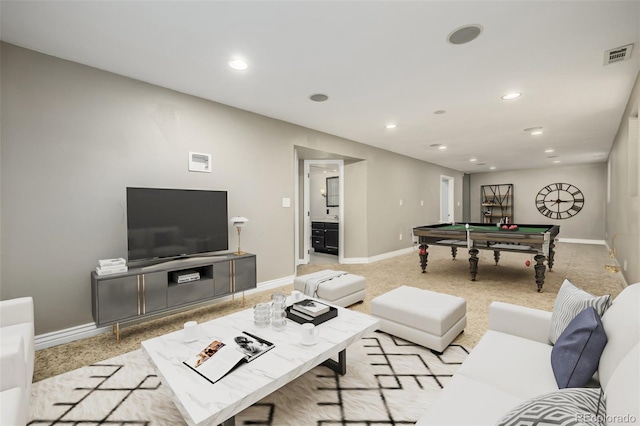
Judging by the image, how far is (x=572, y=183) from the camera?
348 inches

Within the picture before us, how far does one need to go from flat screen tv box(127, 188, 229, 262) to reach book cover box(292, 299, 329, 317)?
1.61 meters

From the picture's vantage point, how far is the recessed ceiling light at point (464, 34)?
2.14m

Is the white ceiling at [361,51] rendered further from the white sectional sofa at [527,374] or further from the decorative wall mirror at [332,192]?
the decorative wall mirror at [332,192]

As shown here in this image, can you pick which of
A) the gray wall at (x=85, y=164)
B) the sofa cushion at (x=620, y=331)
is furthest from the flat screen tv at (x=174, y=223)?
the sofa cushion at (x=620, y=331)

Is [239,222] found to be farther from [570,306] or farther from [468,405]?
[570,306]

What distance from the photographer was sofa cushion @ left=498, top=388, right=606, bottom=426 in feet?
2.33

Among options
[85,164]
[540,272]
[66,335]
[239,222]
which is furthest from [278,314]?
[540,272]

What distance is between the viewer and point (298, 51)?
2.44 m

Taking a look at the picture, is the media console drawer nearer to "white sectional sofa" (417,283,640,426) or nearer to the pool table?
"white sectional sofa" (417,283,640,426)

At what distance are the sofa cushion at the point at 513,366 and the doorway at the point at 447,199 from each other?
27.3 ft

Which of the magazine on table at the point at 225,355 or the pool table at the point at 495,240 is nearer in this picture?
the magazine on table at the point at 225,355

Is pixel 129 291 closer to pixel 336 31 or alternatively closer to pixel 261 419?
pixel 261 419

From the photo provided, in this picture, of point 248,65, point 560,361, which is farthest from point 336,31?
point 560,361

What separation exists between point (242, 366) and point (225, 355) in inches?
5.0
